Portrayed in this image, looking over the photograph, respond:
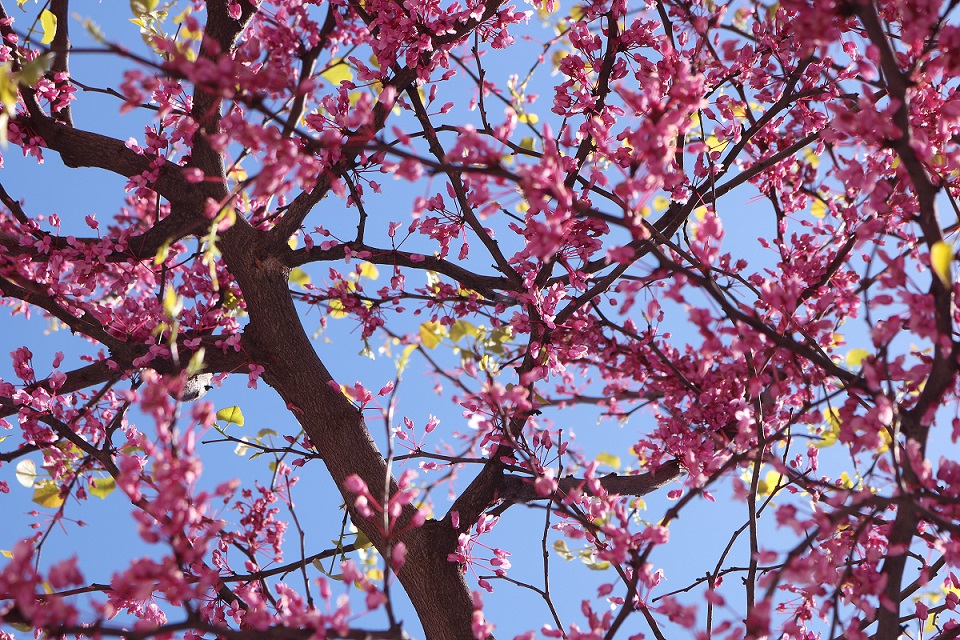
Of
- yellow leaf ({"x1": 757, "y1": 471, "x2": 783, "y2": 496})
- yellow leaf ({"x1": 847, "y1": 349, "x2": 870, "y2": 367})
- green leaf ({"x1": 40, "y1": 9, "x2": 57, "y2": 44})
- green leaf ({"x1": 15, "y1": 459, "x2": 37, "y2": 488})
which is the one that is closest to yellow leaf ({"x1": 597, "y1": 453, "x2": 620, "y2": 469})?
yellow leaf ({"x1": 757, "y1": 471, "x2": 783, "y2": 496})

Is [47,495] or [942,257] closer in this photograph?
[942,257]

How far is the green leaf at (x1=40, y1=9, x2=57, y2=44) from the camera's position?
97.3 inches

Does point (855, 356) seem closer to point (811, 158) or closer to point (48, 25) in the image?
point (811, 158)

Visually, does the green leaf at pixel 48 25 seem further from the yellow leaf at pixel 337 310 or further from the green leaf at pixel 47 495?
the green leaf at pixel 47 495

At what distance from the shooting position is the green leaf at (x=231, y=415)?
2.89 m

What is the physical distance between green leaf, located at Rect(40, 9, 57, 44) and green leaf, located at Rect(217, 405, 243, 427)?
143 cm

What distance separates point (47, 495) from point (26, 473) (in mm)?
122

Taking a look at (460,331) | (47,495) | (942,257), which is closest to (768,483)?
(460,331)

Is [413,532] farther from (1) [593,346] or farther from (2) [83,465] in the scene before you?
(2) [83,465]

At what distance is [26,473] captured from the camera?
2777 mm

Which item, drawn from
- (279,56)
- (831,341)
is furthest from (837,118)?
(279,56)

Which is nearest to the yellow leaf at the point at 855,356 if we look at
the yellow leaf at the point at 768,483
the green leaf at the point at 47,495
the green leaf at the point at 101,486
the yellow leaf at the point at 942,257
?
the yellow leaf at the point at 942,257

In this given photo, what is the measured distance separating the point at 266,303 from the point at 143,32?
1.28 m

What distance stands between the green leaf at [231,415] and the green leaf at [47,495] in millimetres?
629
